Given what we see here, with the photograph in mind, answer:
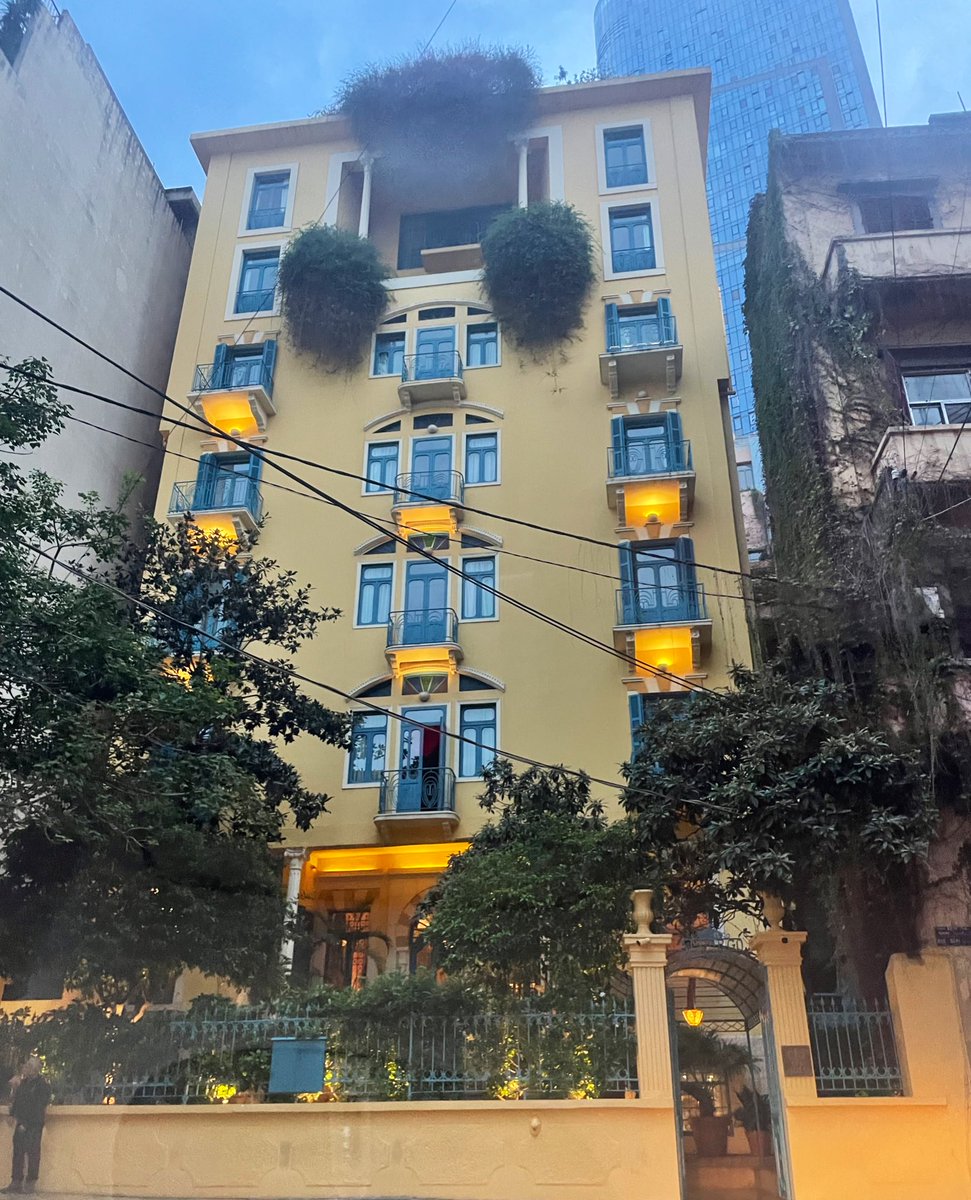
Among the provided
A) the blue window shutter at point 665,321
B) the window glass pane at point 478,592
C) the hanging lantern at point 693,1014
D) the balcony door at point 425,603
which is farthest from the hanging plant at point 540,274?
the hanging lantern at point 693,1014

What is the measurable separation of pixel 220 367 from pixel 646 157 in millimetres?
11196

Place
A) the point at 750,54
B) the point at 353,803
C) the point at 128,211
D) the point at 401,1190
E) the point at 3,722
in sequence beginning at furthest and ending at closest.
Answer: the point at 750,54
the point at 128,211
the point at 353,803
the point at 3,722
the point at 401,1190

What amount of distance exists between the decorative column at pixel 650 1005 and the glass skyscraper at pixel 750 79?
68.7 m

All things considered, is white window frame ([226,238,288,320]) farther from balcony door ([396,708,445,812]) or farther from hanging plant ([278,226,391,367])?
balcony door ([396,708,445,812])

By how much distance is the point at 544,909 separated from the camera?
1106 cm

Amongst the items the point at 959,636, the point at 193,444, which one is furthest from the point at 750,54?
the point at 959,636

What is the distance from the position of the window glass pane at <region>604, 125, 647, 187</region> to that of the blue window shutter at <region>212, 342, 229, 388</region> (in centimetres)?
979

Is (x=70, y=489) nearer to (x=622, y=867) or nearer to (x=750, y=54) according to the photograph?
(x=622, y=867)

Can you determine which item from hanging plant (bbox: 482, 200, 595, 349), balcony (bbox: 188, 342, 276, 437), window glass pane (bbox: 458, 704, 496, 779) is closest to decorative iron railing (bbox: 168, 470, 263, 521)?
balcony (bbox: 188, 342, 276, 437)

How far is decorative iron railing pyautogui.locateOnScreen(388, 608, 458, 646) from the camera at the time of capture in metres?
17.8

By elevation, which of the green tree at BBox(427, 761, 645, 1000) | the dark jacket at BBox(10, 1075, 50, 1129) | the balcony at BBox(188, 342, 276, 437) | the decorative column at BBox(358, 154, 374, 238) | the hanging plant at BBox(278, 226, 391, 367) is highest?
the decorative column at BBox(358, 154, 374, 238)

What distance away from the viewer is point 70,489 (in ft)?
63.4

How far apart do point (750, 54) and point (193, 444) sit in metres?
93.4

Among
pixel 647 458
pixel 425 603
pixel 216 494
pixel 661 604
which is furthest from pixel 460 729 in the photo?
pixel 216 494
